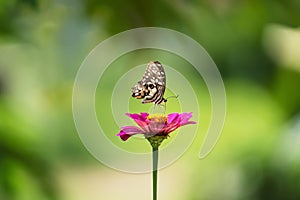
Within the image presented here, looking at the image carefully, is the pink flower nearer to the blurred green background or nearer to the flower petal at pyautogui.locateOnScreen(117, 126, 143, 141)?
the flower petal at pyautogui.locateOnScreen(117, 126, 143, 141)

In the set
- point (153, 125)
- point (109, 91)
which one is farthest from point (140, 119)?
point (109, 91)

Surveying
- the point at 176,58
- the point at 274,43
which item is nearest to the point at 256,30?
the point at 274,43

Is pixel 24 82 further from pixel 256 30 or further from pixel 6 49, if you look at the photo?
pixel 256 30

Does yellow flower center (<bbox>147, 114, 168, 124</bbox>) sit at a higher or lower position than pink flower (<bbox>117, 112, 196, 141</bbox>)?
higher

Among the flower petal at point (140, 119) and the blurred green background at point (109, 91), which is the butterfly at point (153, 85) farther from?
the blurred green background at point (109, 91)

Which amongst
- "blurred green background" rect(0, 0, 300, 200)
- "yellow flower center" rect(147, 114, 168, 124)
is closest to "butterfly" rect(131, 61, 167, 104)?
"yellow flower center" rect(147, 114, 168, 124)

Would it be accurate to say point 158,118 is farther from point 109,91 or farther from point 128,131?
point 109,91

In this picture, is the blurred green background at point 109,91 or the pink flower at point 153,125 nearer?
the pink flower at point 153,125

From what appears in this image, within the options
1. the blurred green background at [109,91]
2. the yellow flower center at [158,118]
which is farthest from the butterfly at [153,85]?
the blurred green background at [109,91]
